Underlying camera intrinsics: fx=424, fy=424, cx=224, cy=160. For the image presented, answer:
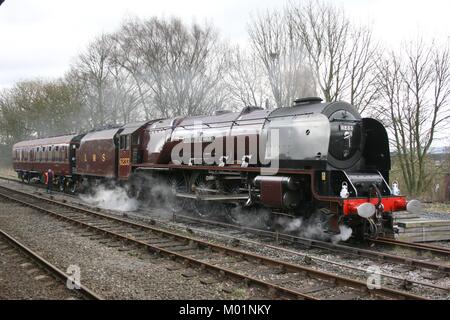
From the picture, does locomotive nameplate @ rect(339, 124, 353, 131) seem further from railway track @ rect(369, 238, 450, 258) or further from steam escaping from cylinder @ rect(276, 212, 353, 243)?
railway track @ rect(369, 238, 450, 258)

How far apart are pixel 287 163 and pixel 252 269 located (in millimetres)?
3301

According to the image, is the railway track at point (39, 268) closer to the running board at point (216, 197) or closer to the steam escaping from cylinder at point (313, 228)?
the running board at point (216, 197)

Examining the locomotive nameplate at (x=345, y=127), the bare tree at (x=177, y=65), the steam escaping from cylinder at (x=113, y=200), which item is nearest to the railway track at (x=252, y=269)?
the locomotive nameplate at (x=345, y=127)

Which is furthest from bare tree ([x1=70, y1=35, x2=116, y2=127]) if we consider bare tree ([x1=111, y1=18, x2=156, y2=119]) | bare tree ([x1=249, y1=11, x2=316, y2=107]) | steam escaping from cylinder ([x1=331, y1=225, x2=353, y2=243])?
steam escaping from cylinder ([x1=331, y1=225, x2=353, y2=243])

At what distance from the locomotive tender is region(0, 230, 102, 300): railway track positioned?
501cm

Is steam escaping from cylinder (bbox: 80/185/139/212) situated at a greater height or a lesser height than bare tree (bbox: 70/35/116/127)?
lesser

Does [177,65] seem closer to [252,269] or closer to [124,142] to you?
[124,142]

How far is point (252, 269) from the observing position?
7625 mm

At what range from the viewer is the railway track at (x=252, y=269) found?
241 inches

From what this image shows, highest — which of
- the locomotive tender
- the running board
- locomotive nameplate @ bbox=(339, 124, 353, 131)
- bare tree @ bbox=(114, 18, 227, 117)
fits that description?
bare tree @ bbox=(114, 18, 227, 117)

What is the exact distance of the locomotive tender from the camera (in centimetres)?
933

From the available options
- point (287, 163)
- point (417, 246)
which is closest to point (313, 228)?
point (287, 163)
